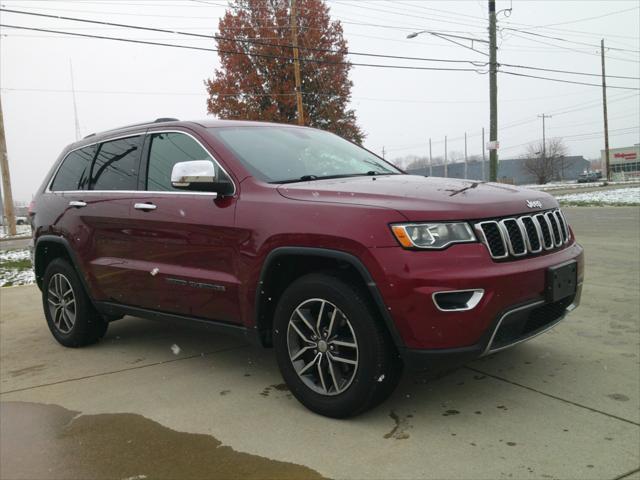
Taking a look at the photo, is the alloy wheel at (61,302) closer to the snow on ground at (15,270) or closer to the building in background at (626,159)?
the snow on ground at (15,270)

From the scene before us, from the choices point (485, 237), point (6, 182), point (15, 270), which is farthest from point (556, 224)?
point (6, 182)

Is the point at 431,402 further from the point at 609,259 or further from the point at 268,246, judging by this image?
the point at 609,259

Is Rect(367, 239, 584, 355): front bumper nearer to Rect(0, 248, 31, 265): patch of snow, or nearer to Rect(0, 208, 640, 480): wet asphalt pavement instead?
Rect(0, 208, 640, 480): wet asphalt pavement

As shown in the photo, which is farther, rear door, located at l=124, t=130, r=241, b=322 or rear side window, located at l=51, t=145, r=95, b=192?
rear side window, located at l=51, t=145, r=95, b=192

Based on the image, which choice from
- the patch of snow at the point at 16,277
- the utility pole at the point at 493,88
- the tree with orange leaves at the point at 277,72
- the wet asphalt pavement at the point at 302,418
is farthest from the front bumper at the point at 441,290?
the tree with orange leaves at the point at 277,72

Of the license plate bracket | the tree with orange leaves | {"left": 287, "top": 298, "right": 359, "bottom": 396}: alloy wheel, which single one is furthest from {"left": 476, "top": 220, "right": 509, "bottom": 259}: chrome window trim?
the tree with orange leaves

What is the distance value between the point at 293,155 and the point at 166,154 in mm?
957

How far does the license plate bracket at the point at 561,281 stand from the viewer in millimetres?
3025

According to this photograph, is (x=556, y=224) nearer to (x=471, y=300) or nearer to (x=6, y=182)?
(x=471, y=300)

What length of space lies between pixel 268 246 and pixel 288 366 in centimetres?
71

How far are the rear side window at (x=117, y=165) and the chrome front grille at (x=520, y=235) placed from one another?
8.66ft

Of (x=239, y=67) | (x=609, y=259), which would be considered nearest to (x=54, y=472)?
(x=609, y=259)

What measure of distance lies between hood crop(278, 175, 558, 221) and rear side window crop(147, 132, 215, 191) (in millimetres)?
910

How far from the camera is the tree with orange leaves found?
27.0 metres
